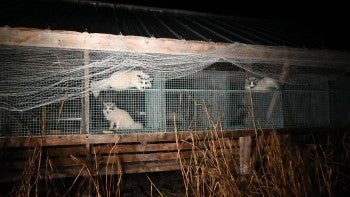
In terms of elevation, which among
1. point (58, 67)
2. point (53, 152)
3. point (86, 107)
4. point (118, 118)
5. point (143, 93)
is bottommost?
point (53, 152)

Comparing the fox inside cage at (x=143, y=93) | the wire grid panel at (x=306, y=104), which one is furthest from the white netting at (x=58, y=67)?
the wire grid panel at (x=306, y=104)

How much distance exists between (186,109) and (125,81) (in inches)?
57.8

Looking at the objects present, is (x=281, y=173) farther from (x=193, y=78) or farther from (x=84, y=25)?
(x=84, y=25)

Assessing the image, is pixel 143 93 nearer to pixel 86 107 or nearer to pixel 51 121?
pixel 86 107

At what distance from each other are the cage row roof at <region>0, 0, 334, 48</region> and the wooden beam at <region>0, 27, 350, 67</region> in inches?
26.2

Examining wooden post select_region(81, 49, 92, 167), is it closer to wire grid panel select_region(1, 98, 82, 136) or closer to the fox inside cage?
the fox inside cage

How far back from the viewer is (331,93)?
279 inches

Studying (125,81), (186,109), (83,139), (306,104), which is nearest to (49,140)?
(83,139)

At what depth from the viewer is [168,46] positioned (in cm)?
486

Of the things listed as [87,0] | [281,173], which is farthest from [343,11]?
[281,173]

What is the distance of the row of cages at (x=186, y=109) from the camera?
16.7 ft

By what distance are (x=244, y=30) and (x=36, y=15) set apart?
5308 mm

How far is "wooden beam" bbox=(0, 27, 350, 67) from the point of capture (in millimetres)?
4180

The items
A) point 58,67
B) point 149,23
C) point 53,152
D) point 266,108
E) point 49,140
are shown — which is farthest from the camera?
point 149,23
